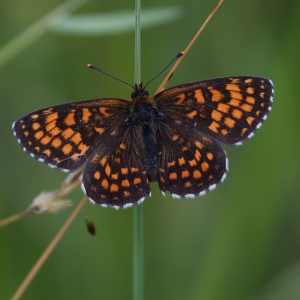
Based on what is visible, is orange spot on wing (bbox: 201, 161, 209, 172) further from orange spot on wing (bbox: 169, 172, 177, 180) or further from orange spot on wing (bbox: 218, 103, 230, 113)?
orange spot on wing (bbox: 218, 103, 230, 113)

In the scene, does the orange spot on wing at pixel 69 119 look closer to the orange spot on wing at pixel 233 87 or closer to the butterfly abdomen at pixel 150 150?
the butterfly abdomen at pixel 150 150

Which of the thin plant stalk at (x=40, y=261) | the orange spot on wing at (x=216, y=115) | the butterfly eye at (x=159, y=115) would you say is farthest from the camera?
the butterfly eye at (x=159, y=115)

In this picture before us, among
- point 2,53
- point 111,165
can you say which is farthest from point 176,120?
point 2,53

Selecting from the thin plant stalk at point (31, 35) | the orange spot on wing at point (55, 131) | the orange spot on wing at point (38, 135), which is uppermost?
the thin plant stalk at point (31, 35)

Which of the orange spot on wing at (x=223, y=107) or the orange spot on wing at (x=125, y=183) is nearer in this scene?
the orange spot on wing at (x=125, y=183)

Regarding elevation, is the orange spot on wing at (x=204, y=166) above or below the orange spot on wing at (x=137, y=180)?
below

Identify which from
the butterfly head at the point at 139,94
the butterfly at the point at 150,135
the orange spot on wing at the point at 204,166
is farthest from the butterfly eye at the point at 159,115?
the orange spot on wing at the point at 204,166

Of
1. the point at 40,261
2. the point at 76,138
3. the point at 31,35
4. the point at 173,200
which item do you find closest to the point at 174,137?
the point at 76,138

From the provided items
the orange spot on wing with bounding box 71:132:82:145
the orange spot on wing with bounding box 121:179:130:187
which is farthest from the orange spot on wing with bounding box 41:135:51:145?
the orange spot on wing with bounding box 121:179:130:187
